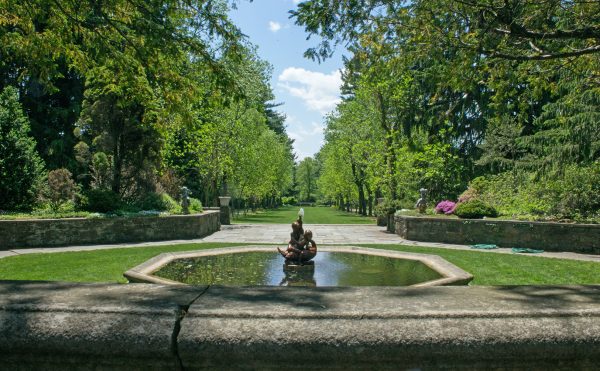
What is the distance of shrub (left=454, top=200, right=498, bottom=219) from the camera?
17422mm

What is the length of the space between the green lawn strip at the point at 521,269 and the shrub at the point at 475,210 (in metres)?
3.48

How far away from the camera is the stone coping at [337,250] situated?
7.50m

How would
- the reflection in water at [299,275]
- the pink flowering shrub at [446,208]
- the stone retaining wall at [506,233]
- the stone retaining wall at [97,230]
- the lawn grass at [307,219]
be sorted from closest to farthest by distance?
the reflection in water at [299,275], the stone retaining wall at [506,233], the stone retaining wall at [97,230], the pink flowering shrub at [446,208], the lawn grass at [307,219]

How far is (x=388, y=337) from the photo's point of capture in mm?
1631

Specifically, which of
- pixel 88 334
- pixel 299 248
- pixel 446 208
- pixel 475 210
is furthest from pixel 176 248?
pixel 88 334

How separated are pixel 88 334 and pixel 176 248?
42.9ft

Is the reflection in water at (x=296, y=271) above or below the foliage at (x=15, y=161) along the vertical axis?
below

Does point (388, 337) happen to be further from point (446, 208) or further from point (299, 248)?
point (446, 208)

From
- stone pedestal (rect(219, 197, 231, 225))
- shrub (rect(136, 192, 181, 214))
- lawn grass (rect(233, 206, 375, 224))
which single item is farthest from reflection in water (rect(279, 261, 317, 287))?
lawn grass (rect(233, 206, 375, 224))

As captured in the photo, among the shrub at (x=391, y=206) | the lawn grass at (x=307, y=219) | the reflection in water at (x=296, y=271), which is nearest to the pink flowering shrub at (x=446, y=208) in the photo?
the shrub at (x=391, y=206)

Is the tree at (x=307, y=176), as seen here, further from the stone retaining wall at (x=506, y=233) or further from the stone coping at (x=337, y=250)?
the stone coping at (x=337, y=250)

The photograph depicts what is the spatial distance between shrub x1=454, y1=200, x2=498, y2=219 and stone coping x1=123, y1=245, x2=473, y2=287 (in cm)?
760

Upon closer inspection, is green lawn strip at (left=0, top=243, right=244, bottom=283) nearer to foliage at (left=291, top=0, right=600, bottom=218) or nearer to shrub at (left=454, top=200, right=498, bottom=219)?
foliage at (left=291, top=0, right=600, bottom=218)

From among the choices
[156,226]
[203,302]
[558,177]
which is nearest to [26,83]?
[156,226]
